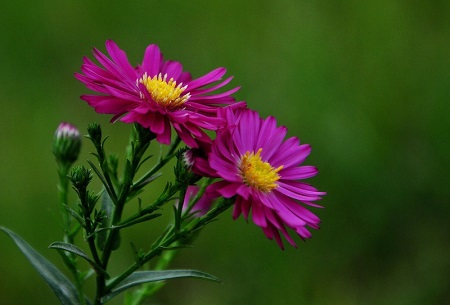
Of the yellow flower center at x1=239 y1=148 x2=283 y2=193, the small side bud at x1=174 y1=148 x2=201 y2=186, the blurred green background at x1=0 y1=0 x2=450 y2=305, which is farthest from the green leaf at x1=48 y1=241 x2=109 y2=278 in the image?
the blurred green background at x1=0 y1=0 x2=450 y2=305

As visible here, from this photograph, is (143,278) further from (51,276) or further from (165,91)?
(165,91)

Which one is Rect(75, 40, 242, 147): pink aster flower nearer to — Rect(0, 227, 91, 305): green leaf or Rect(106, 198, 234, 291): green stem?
Rect(106, 198, 234, 291): green stem

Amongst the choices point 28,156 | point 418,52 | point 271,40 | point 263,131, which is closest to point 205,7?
point 271,40

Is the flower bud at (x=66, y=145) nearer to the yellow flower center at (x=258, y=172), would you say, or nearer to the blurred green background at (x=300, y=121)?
the yellow flower center at (x=258, y=172)

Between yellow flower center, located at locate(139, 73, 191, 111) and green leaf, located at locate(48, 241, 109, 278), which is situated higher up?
yellow flower center, located at locate(139, 73, 191, 111)

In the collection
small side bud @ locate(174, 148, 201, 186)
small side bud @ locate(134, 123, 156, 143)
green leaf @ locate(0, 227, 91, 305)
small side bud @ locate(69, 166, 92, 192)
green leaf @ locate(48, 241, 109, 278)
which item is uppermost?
small side bud @ locate(134, 123, 156, 143)

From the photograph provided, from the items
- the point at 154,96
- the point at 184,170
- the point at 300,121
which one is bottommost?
the point at 184,170

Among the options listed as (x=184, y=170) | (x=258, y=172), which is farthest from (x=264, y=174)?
(x=184, y=170)

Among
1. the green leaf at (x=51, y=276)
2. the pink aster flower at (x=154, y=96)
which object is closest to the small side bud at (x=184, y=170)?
the pink aster flower at (x=154, y=96)
